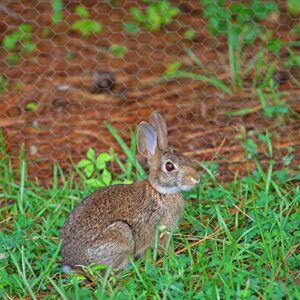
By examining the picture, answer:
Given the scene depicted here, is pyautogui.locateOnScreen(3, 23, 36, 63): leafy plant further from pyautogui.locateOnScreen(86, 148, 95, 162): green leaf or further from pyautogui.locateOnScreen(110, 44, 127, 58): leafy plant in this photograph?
pyautogui.locateOnScreen(86, 148, 95, 162): green leaf

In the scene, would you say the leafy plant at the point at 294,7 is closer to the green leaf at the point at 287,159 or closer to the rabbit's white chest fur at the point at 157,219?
the green leaf at the point at 287,159


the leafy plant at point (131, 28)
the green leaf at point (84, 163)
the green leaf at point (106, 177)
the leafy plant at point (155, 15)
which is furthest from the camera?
the leafy plant at point (131, 28)

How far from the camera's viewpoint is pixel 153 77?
7559mm

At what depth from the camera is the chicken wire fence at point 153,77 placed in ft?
22.3

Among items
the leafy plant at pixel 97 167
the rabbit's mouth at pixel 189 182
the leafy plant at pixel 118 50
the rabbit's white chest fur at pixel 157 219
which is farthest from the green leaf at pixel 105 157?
the leafy plant at pixel 118 50

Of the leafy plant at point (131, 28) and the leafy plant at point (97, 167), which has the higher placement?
the leafy plant at point (131, 28)

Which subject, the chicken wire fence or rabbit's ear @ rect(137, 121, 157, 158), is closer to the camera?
rabbit's ear @ rect(137, 121, 157, 158)

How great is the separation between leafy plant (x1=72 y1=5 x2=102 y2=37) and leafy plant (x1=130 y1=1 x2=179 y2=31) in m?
0.40

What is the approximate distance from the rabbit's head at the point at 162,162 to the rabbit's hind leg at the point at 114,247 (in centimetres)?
45

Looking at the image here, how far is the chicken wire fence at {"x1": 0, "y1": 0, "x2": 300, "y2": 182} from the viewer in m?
6.81

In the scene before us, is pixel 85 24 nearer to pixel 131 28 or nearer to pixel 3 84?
pixel 131 28

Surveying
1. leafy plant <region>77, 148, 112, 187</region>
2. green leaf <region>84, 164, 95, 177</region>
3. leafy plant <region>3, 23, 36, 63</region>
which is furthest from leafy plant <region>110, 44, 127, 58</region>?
green leaf <region>84, 164, 95, 177</region>

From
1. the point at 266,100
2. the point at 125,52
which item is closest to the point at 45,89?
the point at 125,52

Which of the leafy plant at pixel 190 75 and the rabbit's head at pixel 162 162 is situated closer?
Answer: the rabbit's head at pixel 162 162
